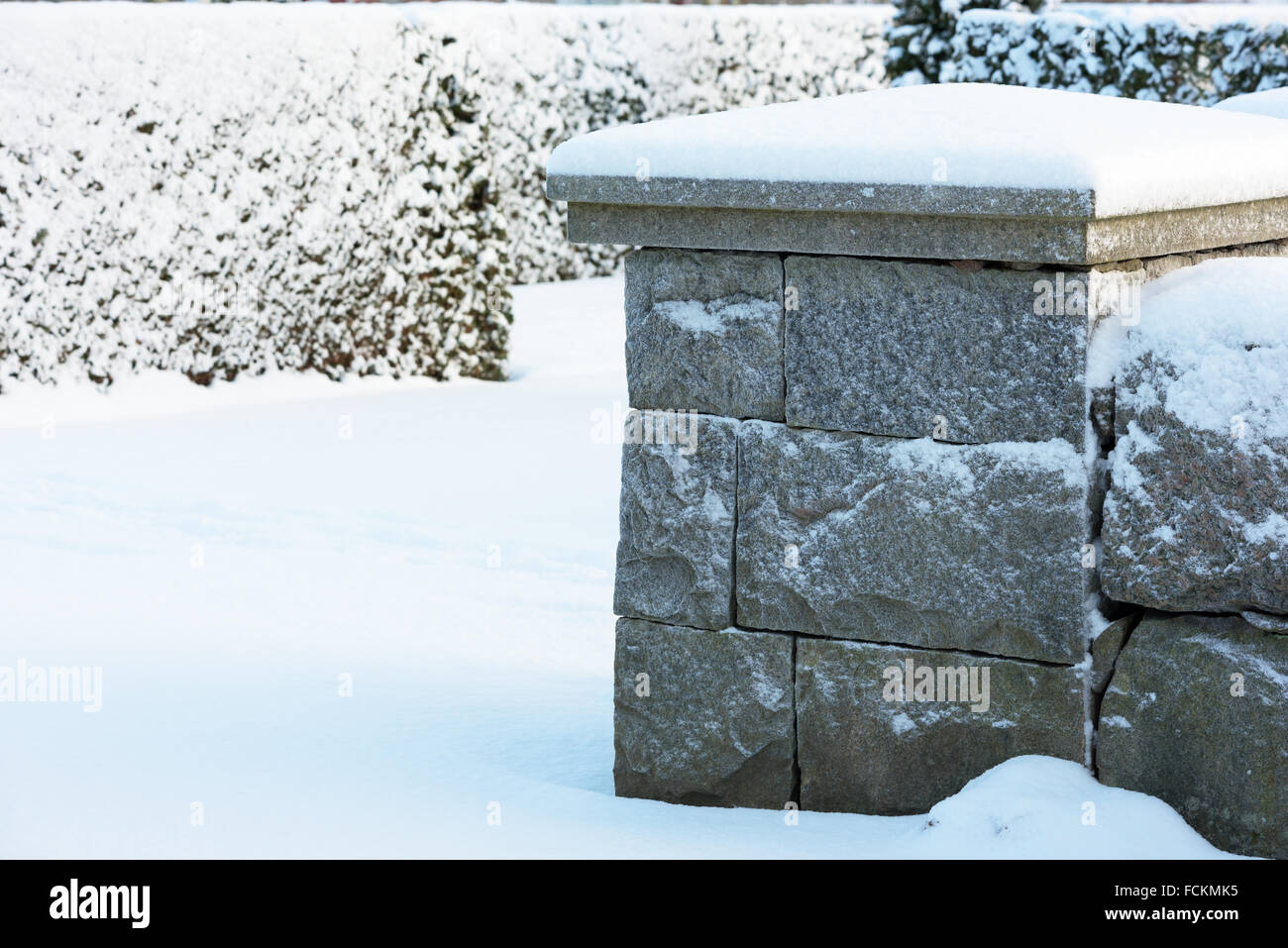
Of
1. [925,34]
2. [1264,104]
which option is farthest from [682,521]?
[925,34]

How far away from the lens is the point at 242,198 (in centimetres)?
780

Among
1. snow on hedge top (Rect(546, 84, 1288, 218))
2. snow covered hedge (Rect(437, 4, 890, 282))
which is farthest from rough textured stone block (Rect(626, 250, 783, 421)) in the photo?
snow covered hedge (Rect(437, 4, 890, 282))

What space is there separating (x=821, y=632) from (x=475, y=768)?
85 centimetres

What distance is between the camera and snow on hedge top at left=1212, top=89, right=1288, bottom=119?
12.5 feet

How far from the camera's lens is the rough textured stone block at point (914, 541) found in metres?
2.82

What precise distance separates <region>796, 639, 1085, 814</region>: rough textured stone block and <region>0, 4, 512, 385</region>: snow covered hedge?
5.43 meters

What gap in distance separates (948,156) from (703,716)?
46.0 inches

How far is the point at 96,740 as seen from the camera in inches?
139

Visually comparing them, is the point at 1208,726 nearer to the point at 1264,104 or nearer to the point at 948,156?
the point at 948,156

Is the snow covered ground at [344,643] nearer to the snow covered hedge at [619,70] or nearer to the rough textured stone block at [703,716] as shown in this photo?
the rough textured stone block at [703,716]

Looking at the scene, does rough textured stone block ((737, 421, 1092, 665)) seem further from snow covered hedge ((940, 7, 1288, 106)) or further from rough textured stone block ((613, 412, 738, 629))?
snow covered hedge ((940, 7, 1288, 106))

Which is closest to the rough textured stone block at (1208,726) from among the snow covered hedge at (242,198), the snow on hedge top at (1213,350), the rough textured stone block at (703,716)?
the snow on hedge top at (1213,350)

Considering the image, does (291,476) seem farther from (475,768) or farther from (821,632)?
(821,632)

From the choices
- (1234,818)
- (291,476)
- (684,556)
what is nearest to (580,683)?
(684,556)
